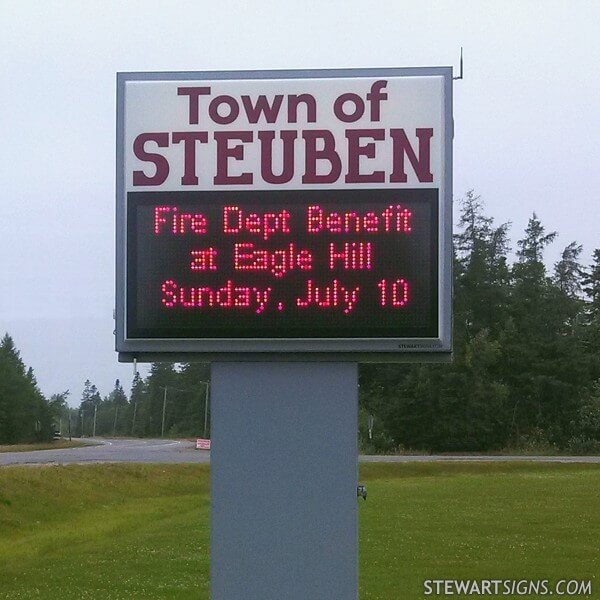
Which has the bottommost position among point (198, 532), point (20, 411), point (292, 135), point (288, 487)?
point (20, 411)

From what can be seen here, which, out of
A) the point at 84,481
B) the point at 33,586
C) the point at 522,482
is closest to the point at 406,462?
the point at 522,482

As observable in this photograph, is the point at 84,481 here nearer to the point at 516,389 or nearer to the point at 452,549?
the point at 452,549

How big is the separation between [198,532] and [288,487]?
37.3 ft

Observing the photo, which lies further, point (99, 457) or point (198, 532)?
point (99, 457)

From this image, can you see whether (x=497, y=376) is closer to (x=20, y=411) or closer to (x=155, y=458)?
(x=155, y=458)

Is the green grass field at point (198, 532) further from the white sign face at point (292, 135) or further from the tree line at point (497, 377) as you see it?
the tree line at point (497, 377)

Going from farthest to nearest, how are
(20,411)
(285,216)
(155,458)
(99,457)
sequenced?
(20,411) < (99,457) < (155,458) < (285,216)

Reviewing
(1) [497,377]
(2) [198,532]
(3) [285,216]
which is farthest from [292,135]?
(1) [497,377]

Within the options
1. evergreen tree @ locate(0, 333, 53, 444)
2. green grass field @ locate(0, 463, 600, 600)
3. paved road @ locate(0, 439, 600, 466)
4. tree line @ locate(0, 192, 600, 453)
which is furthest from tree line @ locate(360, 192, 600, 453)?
evergreen tree @ locate(0, 333, 53, 444)

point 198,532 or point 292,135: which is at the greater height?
point 292,135

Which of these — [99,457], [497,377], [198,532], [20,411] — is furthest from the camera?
[20,411]

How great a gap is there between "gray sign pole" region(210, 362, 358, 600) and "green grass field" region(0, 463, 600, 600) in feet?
13.7

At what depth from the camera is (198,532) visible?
19469 mm

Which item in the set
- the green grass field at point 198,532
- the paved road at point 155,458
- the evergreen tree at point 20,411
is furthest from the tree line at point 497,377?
the evergreen tree at point 20,411
